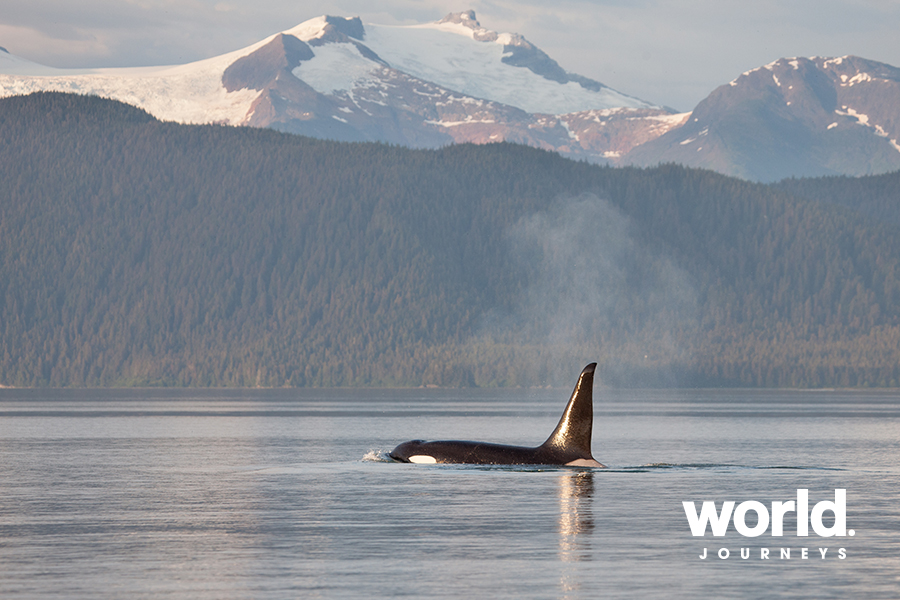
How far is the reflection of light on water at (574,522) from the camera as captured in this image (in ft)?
118

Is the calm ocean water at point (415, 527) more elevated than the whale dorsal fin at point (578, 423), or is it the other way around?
the whale dorsal fin at point (578, 423)

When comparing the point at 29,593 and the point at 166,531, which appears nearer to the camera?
the point at 29,593

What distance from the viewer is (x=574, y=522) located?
46406mm

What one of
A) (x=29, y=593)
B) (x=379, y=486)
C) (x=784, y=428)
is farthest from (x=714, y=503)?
(x=784, y=428)

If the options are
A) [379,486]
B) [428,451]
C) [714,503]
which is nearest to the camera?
[714,503]

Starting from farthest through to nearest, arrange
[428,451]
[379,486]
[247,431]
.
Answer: [247,431], [428,451], [379,486]

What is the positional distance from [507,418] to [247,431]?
176 ft

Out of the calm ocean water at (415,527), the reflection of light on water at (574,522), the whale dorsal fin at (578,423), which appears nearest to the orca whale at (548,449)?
the whale dorsal fin at (578,423)

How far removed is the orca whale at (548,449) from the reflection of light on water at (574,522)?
1879mm

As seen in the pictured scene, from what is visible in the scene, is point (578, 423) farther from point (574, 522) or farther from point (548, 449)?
point (574, 522)

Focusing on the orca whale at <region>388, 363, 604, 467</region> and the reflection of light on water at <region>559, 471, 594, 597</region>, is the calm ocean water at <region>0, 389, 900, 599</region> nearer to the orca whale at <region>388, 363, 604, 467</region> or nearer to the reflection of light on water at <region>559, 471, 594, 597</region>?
the reflection of light on water at <region>559, 471, 594, 597</region>

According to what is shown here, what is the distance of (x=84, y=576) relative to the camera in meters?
35.4

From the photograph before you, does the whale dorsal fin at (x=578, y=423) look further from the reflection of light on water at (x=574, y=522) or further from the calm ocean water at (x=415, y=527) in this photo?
the reflection of light on water at (x=574, y=522)

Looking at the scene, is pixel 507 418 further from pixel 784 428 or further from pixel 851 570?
pixel 851 570
